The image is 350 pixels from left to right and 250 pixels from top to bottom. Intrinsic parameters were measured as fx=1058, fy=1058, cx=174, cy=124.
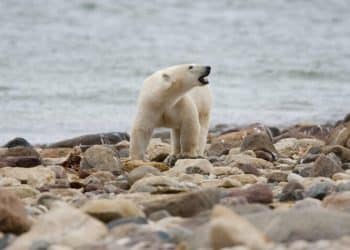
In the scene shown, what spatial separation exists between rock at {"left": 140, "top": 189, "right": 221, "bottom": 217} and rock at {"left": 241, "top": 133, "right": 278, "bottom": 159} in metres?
3.61

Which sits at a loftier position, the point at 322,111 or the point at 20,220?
the point at 20,220

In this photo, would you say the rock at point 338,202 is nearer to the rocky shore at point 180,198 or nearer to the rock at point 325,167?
the rocky shore at point 180,198

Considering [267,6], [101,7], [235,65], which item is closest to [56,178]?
[235,65]

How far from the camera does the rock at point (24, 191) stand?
6.53 meters

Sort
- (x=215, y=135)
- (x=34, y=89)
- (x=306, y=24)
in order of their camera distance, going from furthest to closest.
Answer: (x=306, y=24)
(x=34, y=89)
(x=215, y=135)

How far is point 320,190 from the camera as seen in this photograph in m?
6.26

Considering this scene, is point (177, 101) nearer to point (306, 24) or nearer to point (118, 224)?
point (118, 224)

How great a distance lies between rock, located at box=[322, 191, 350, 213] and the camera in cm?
551

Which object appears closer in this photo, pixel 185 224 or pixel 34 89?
pixel 185 224

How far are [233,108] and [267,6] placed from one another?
2021cm

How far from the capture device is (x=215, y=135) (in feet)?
40.4

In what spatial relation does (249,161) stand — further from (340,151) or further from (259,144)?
(259,144)

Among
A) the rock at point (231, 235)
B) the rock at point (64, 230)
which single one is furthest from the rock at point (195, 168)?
the rock at point (231, 235)

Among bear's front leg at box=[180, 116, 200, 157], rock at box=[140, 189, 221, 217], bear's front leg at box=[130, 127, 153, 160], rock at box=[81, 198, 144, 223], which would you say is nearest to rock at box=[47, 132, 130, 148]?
bear's front leg at box=[130, 127, 153, 160]
